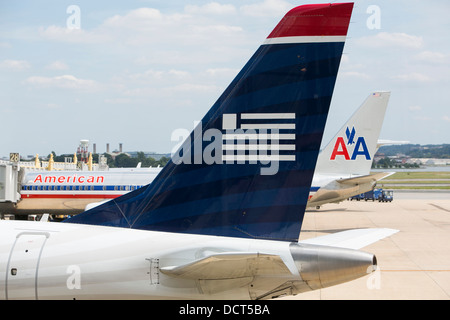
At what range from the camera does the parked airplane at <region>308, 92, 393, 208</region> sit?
116ft

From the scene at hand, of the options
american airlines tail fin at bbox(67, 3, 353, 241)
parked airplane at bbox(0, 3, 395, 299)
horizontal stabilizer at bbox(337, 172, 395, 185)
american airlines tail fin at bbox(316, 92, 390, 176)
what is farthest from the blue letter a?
american airlines tail fin at bbox(67, 3, 353, 241)

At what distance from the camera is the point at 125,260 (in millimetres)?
7883

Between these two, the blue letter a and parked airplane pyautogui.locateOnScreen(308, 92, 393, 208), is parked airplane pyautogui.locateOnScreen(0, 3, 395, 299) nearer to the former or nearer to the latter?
parked airplane pyautogui.locateOnScreen(308, 92, 393, 208)

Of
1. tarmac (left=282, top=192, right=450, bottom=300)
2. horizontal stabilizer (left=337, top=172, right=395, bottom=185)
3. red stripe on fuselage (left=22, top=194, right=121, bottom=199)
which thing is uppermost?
horizontal stabilizer (left=337, top=172, right=395, bottom=185)

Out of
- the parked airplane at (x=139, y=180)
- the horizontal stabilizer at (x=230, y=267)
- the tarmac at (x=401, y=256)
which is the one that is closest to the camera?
the horizontal stabilizer at (x=230, y=267)

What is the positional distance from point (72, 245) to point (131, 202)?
1.11m

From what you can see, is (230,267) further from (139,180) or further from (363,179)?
(363,179)

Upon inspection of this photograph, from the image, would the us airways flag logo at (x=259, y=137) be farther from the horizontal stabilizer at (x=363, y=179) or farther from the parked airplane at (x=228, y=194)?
the horizontal stabilizer at (x=363, y=179)

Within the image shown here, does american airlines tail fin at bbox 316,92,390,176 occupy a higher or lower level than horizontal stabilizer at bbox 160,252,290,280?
higher

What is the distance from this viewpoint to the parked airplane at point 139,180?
3553 centimetres

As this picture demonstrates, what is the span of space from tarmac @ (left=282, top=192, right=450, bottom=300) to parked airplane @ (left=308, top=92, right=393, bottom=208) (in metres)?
2.40

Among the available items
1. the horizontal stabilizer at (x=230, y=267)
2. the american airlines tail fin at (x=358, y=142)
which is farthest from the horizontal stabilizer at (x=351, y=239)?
the american airlines tail fin at (x=358, y=142)
